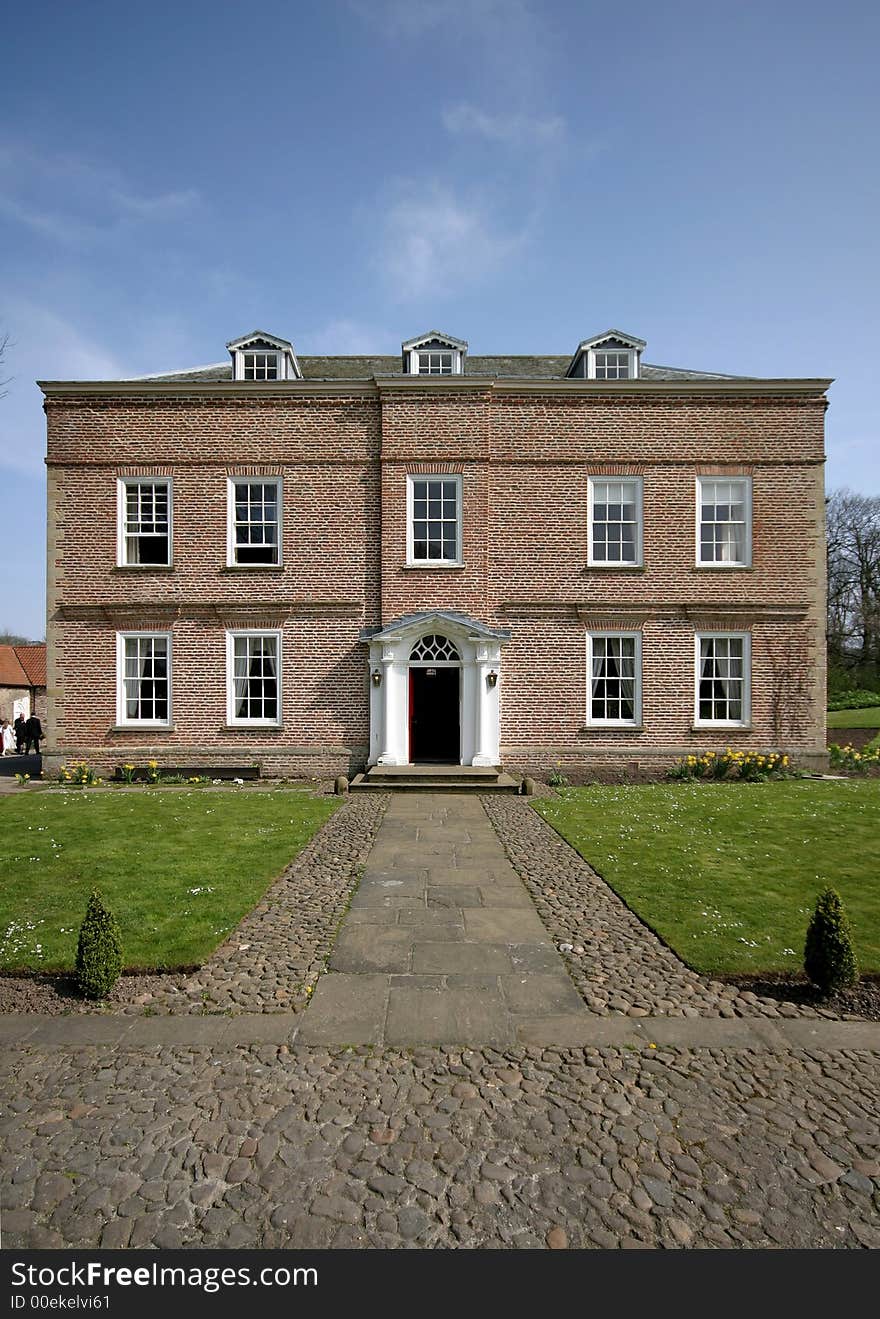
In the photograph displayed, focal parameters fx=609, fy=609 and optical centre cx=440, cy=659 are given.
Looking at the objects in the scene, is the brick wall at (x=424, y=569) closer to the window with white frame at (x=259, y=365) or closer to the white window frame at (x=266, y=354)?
the white window frame at (x=266, y=354)

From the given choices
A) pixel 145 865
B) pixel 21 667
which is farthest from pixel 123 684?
pixel 21 667

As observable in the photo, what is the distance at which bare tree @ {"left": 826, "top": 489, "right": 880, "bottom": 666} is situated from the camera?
3825cm

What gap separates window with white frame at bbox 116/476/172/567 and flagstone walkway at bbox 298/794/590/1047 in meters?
11.5

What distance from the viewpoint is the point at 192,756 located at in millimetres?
15648

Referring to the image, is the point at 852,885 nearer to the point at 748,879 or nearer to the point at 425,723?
the point at 748,879

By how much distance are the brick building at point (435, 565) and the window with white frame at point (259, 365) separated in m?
0.48

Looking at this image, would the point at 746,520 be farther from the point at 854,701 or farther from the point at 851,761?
the point at 854,701

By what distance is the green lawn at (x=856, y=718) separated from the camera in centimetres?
2489

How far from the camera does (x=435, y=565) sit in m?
15.5

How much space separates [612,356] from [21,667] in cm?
3519
